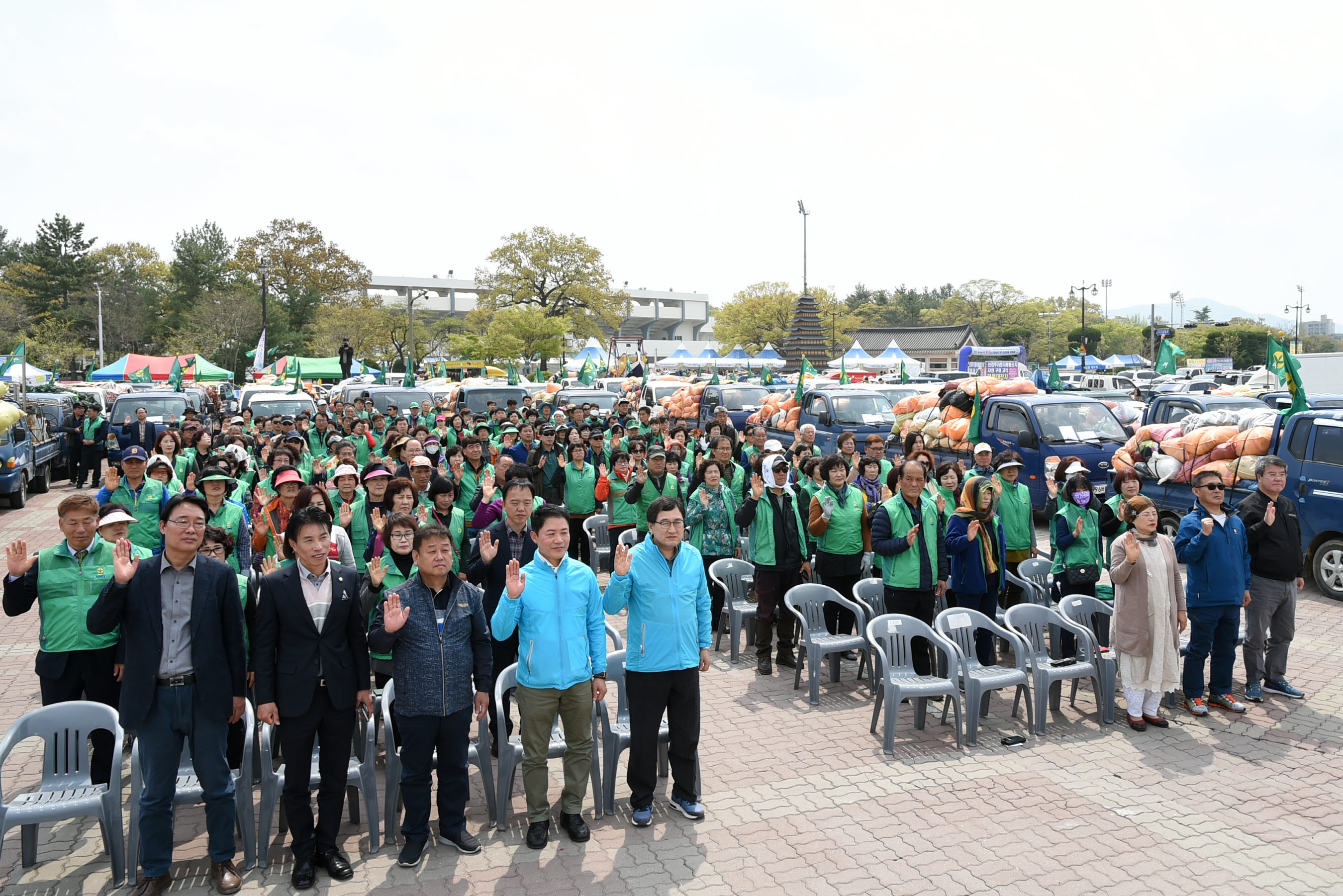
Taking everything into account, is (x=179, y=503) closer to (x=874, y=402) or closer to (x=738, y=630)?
(x=738, y=630)

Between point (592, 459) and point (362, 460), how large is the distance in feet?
12.5

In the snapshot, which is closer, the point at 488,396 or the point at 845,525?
the point at 845,525

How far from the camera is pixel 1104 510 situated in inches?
299

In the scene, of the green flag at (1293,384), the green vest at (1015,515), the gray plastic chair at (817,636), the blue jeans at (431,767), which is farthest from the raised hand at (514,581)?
the green flag at (1293,384)

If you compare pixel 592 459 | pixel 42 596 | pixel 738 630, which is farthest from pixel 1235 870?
A: pixel 592 459

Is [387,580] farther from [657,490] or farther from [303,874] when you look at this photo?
[657,490]

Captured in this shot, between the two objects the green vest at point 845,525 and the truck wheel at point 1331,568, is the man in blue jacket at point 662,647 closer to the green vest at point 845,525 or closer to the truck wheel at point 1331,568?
the green vest at point 845,525

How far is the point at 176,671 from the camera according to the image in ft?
14.2

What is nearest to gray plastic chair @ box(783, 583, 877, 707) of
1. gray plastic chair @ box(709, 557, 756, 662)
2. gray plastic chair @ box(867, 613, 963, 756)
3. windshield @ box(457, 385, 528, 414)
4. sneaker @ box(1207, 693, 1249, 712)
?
gray plastic chair @ box(867, 613, 963, 756)

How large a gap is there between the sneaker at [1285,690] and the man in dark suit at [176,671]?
7.31 m

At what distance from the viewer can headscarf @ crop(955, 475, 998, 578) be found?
7.01m

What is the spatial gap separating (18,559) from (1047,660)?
6.53 m

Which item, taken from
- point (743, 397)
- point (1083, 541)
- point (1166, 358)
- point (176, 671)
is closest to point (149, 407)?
point (743, 397)

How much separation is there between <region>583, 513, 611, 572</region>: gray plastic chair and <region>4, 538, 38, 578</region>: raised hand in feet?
19.8
